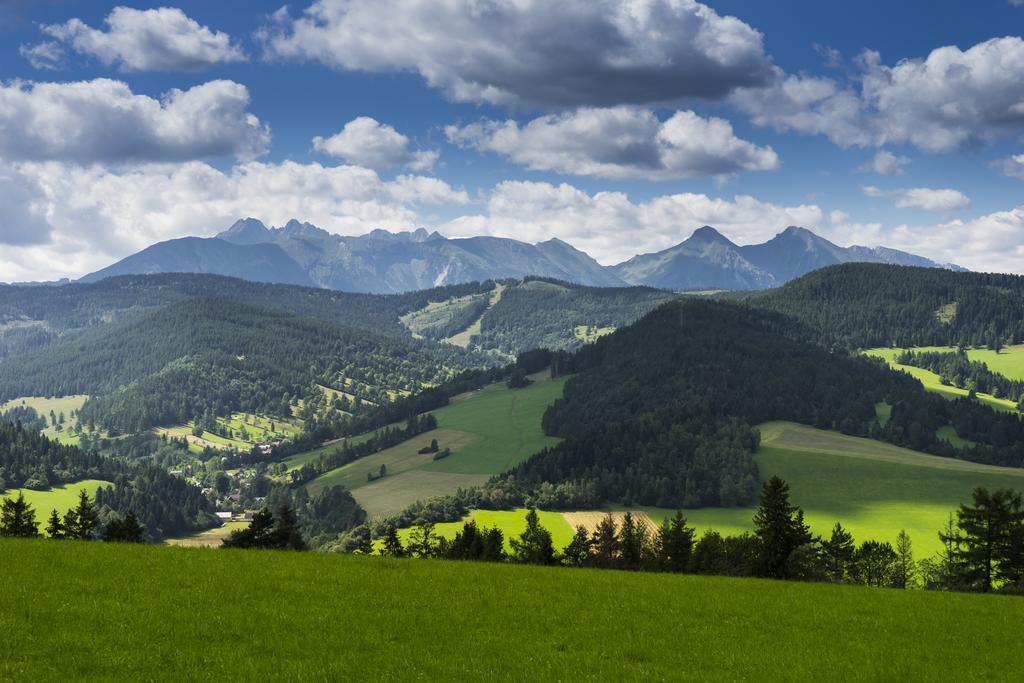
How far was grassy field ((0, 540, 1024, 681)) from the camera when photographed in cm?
1816

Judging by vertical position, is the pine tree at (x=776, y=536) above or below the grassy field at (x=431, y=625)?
below

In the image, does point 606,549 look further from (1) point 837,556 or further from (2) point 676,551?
(1) point 837,556

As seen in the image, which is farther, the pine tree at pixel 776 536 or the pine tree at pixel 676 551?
the pine tree at pixel 676 551

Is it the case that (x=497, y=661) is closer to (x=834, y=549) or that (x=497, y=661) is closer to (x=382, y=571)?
(x=382, y=571)

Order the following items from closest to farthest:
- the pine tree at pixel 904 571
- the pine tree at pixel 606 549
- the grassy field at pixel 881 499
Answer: the pine tree at pixel 606 549 → the pine tree at pixel 904 571 → the grassy field at pixel 881 499

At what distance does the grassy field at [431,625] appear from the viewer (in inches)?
715

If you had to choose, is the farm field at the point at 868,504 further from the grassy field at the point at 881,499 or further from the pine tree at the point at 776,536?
the pine tree at the point at 776,536

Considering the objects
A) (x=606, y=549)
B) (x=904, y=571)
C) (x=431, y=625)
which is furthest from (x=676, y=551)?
(x=431, y=625)

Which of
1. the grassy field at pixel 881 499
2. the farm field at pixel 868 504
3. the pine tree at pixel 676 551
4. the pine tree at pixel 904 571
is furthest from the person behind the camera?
the farm field at pixel 868 504

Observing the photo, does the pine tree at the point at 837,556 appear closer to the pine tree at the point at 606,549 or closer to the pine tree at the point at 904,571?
the pine tree at the point at 904,571

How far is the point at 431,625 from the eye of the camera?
22125mm

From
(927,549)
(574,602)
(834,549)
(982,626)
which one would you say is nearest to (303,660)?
(574,602)

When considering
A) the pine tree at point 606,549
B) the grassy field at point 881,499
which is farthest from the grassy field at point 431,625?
the grassy field at point 881,499

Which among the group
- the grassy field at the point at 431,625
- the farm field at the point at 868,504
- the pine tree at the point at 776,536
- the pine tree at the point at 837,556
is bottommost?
Answer: the farm field at the point at 868,504
